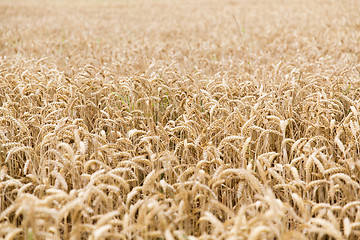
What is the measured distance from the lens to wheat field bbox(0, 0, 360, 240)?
5.04ft

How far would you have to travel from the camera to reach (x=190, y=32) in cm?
785

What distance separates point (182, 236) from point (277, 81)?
2087 mm

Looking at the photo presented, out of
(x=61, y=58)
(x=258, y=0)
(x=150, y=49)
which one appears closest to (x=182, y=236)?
(x=61, y=58)

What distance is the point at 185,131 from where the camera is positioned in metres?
2.61

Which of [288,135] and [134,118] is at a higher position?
[134,118]

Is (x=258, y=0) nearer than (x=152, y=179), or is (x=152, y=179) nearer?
(x=152, y=179)

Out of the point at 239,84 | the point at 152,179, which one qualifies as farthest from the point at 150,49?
the point at 152,179

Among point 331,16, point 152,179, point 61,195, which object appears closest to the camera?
point 61,195

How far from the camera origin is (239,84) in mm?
3141

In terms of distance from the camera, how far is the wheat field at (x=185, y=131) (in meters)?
1.54

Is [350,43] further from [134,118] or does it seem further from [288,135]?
[134,118]

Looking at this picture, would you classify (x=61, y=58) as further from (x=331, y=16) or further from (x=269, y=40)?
(x=331, y=16)

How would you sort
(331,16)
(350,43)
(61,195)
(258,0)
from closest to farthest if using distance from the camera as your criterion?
(61,195), (350,43), (331,16), (258,0)

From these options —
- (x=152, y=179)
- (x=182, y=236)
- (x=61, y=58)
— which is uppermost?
(x=61, y=58)
